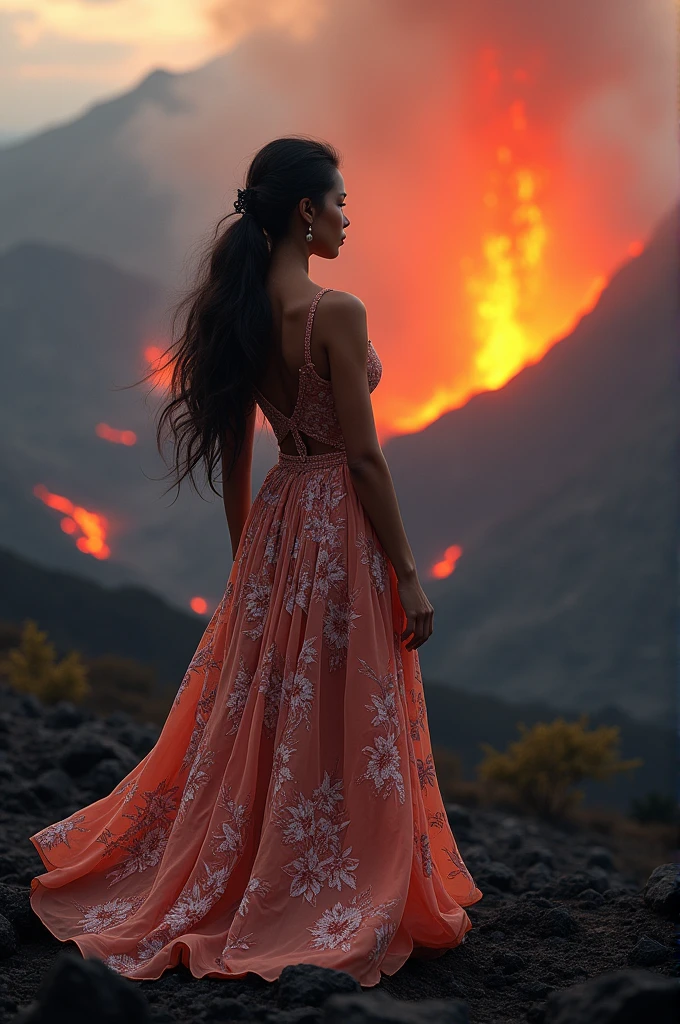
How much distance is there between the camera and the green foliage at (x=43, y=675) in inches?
337

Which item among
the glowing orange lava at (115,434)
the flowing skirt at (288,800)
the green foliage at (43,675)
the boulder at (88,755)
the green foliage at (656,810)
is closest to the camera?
the flowing skirt at (288,800)

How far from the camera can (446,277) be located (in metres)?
22.6

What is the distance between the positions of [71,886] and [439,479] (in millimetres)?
26285

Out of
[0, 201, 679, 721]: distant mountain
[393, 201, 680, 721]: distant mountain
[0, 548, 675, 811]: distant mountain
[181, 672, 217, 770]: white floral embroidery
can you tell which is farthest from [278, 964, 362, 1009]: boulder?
[393, 201, 680, 721]: distant mountain

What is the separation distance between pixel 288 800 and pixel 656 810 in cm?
921

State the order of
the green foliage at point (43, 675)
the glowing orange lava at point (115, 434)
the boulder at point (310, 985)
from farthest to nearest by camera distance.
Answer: the glowing orange lava at point (115, 434) < the green foliage at point (43, 675) < the boulder at point (310, 985)

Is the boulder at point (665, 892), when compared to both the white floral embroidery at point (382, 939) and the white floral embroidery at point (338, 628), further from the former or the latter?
the white floral embroidery at point (338, 628)

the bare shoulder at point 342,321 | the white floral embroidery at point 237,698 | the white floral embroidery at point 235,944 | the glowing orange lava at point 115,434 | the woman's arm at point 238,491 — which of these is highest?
the glowing orange lava at point 115,434

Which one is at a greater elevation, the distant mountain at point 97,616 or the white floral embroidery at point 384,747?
the distant mountain at point 97,616

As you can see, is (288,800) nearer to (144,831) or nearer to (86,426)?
(144,831)

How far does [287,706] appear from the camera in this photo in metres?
2.45

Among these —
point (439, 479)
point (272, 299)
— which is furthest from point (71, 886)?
point (439, 479)

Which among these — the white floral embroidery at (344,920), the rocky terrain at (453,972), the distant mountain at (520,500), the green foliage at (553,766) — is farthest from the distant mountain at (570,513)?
the white floral embroidery at (344,920)

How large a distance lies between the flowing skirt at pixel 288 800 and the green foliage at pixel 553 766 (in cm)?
658
